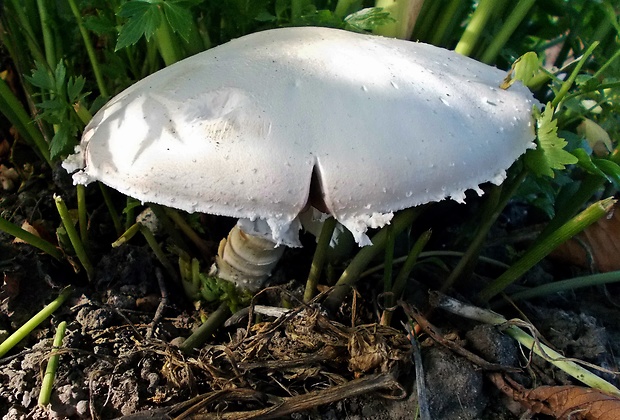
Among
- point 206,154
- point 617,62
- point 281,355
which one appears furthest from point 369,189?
point 617,62

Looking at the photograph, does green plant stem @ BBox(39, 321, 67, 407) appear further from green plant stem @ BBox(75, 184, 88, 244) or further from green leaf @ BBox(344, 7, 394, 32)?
green leaf @ BBox(344, 7, 394, 32)

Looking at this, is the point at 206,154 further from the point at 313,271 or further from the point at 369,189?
the point at 313,271

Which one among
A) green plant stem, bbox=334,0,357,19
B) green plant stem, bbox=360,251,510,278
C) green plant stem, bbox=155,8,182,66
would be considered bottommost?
green plant stem, bbox=360,251,510,278

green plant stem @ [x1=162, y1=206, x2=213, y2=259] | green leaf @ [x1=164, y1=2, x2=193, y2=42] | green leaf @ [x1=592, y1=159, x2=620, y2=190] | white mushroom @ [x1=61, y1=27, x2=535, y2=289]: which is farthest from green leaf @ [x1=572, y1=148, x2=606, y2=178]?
green plant stem @ [x1=162, y1=206, x2=213, y2=259]

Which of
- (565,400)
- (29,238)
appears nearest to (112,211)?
(29,238)

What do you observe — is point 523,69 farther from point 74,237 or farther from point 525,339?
point 74,237

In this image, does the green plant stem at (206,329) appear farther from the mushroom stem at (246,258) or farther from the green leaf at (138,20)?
the green leaf at (138,20)
